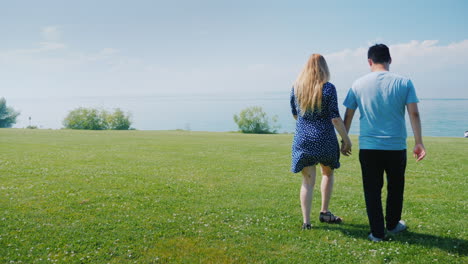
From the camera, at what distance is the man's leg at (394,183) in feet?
19.2

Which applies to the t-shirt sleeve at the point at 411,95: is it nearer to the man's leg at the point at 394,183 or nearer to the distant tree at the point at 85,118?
the man's leg at the point at 394,183

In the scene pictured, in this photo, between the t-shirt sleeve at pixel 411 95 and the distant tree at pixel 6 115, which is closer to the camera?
the t-shirt sleeve at pixel 411 95

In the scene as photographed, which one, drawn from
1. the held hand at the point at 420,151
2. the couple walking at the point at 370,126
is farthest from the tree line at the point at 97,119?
the held hand at the point at 420,151

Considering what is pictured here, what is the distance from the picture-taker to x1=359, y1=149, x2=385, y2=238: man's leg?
595 cm

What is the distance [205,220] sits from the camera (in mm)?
7422

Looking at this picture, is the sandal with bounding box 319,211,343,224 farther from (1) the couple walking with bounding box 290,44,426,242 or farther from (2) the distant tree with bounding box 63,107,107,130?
(2) the distant tree with bounding box 63,107,107,130

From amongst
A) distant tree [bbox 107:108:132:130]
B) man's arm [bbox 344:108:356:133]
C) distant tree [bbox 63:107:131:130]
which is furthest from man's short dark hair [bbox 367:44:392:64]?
distant tree [bbox 107:108:132:130]

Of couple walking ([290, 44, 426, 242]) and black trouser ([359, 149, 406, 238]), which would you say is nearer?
couple walking ([290, 44, 426, 242])

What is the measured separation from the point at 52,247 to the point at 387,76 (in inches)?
255

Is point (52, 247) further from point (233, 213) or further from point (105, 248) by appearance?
point (233, 213)

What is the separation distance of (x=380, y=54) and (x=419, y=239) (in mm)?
3450

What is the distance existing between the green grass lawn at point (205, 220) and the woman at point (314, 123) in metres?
1.23

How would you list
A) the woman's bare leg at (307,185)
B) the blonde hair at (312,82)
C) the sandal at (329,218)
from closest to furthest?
the blonde hair at (312,82)
the woman's bare leg at (307,185)
the sandal at (329,218)

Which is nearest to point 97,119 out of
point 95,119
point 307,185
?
point 95,119
